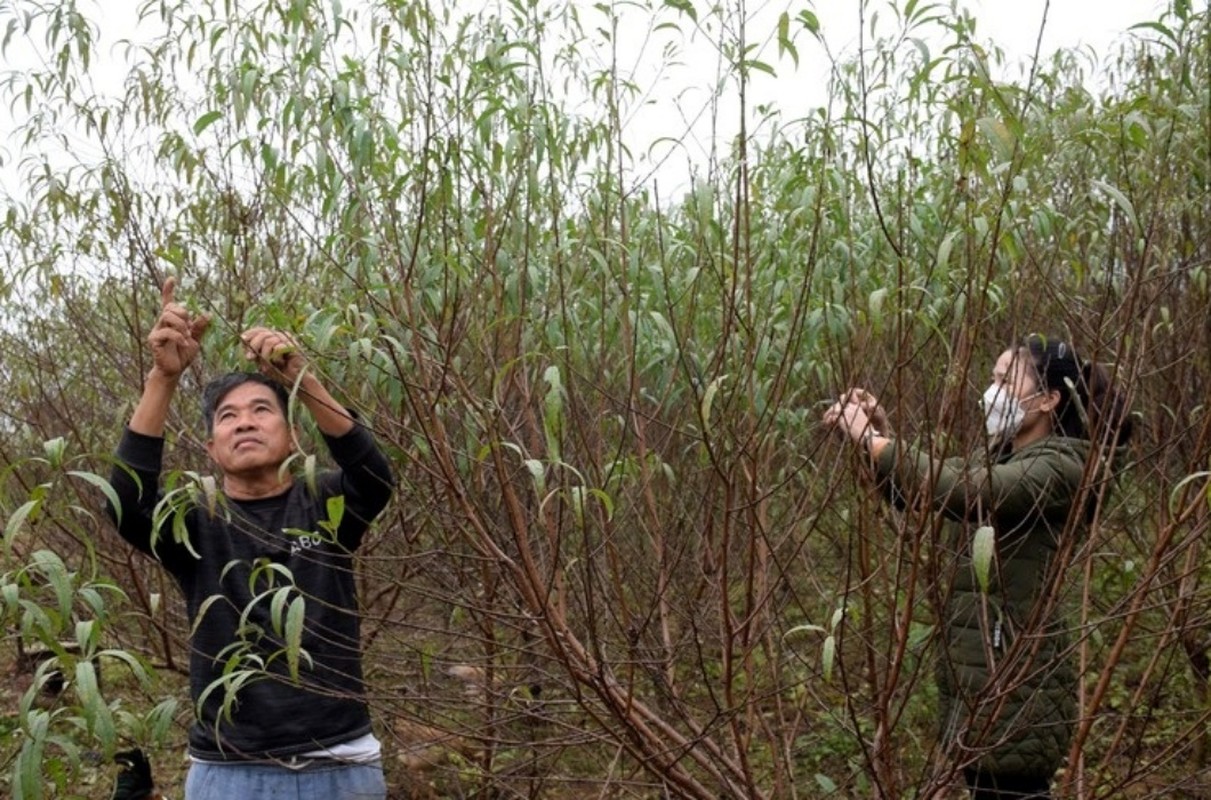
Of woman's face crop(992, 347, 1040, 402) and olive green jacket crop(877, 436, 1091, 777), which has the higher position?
woman's face crop(992, 347, 1040, 402)

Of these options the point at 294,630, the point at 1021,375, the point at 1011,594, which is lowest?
the point at 294,630

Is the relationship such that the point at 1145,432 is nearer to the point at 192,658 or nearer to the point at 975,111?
the point at 975,111

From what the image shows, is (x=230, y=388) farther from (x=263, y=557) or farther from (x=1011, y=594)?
(x=1011, y=594)

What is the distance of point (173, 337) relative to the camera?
235 cm

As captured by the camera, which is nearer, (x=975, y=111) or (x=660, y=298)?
(x=975, y=111)

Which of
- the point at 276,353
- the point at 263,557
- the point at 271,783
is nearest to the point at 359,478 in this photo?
the point at 263,557

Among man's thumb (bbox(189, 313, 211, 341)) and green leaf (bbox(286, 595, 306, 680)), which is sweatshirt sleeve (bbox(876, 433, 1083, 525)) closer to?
green leaf (bbox(286, 595, 306, 680))

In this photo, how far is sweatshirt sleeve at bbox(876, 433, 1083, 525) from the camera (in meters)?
2.29

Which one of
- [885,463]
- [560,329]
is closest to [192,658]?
[560,329]

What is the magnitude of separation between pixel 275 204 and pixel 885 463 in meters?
2.40

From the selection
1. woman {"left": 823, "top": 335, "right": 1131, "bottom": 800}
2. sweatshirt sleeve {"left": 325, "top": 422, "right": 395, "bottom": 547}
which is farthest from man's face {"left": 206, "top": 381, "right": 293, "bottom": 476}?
woman {"left": 823, "top": 335, "right": 1131, "bottom": 800}

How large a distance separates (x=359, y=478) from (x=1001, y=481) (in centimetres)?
121

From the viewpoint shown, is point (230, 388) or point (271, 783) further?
point (230, 388)

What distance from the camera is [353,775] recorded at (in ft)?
8.04
